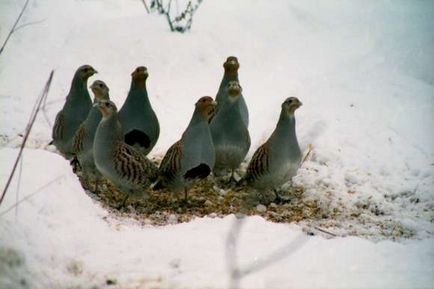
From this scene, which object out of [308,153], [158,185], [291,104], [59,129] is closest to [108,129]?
[158,185]

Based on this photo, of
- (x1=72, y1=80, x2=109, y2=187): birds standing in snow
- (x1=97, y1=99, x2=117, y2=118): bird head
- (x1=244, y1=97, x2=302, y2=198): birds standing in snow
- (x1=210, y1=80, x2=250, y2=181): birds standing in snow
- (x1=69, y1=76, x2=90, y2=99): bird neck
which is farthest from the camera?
(x1=69, y1=76, x2=90, y2=99): bird neck

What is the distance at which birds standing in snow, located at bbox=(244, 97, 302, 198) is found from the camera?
5383mm

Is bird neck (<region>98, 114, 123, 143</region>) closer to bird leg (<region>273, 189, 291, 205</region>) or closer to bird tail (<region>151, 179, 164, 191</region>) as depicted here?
bird tail (<region>151, 179, 164, 191</region>)

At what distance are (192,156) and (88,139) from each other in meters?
0.92

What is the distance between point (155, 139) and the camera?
5969 millimetres

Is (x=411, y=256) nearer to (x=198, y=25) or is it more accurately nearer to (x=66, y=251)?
(x=66, y=251)

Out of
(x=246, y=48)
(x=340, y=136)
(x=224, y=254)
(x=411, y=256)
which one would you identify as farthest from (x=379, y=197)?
(x=246, y=48)

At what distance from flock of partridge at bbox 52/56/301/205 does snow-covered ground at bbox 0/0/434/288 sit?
20.5 inches

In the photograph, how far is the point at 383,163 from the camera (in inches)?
241

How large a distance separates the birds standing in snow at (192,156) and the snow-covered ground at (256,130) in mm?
737

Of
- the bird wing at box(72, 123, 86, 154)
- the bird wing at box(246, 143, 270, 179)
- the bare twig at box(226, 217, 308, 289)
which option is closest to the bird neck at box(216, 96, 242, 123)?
the bird wing at box(246, 143, 270, 179)

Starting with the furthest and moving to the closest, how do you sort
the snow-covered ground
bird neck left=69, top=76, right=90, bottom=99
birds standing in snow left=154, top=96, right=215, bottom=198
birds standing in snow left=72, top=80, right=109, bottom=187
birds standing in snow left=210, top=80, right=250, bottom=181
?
bird neck left=69, top=76, right=90, bottom=99
birds standing in snow left=210, top=80, right=250, bottom=181
birds standing in snow left=72, top=80, right=109, bottom=187
birds standing in snow left=154, top=96, right=215, bottom=198
the snow-covered ground

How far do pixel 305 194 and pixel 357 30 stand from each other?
4332mm

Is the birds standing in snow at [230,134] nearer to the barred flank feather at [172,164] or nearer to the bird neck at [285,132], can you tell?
the bird neck at [285,132]
